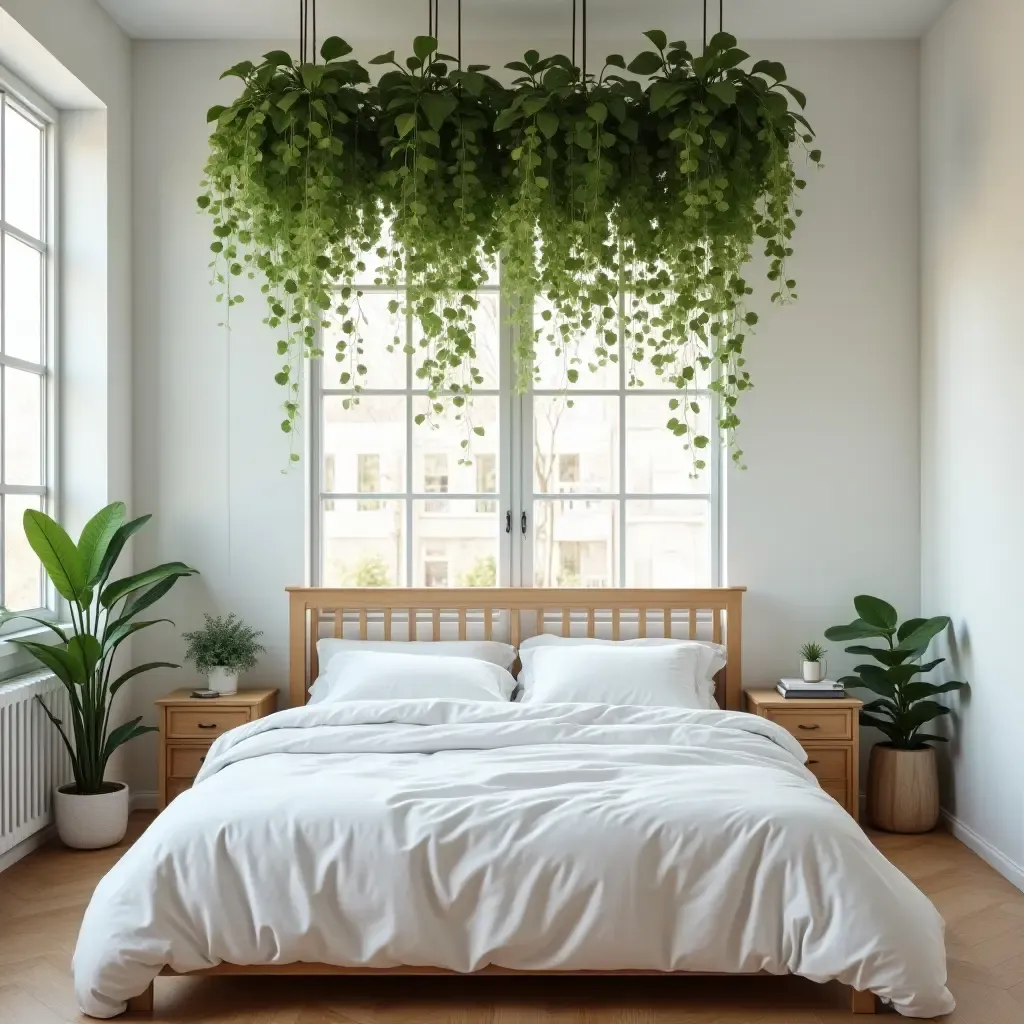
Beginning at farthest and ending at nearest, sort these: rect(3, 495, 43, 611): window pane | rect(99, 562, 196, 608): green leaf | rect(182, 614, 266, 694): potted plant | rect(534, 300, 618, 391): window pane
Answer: rect(534, 300, 618, 391): window pane → rect(182, 614, 266, 694): potted plant → rect(99, 562, 196, 608): green leaf → rect(3, 495, 43, 611): window pane

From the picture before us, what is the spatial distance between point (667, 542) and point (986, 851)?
5.60 feet

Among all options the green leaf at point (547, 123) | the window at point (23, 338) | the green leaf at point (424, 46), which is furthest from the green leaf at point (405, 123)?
the window at point (23, 338)

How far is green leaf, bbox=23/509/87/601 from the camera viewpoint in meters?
3.91

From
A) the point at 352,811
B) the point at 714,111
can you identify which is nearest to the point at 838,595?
the point at 714,111

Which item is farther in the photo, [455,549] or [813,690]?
[455,549]

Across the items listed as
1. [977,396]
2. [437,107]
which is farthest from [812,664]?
[437,107]

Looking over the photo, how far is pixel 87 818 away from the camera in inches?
162

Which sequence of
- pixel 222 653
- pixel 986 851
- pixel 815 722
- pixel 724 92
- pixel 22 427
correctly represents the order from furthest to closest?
pixel 222 653 < pixel 815 722 < pixel 22 427 < pixel 986 851 < pixel 724 92

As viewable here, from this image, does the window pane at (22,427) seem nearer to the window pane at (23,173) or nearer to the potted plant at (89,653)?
the potted plant at (89,653)

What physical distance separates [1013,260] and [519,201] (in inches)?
68.3

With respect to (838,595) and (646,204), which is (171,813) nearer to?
(646,204)

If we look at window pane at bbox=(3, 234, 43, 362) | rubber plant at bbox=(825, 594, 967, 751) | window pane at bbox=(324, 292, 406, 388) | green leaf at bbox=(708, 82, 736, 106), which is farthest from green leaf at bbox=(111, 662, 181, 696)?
green leaf at bbox=(708, 82, 736, 106)

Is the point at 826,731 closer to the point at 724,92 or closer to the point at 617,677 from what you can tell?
the point at 617,677

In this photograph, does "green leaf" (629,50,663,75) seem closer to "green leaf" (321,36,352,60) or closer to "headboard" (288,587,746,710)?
"green leaf" (321,36,352,60)
